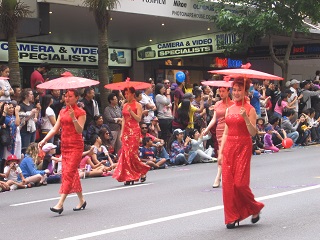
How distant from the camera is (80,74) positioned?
27125 millimetres

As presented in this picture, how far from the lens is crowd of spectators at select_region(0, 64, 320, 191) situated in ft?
49.1

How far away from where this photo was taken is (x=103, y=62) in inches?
793

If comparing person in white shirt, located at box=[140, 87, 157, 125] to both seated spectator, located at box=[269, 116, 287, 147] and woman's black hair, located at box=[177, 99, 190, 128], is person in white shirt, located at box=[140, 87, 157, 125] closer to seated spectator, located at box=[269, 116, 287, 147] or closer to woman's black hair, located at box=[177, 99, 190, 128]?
woman's black hair, located at box=[177, 99, 190, 128]

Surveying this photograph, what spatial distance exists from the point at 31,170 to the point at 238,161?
23.1ft

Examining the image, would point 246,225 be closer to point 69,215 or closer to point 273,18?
point 69,215

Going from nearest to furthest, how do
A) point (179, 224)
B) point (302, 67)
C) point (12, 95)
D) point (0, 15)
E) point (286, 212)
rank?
point (179, 224) → point (286, 212) → point (12, 95) → point (0, 15) → point (302, 67)

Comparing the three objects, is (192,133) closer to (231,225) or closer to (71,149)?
(71,149)

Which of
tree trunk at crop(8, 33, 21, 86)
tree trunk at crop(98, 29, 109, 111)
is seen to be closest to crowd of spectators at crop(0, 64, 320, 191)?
tree trunk at crop(8, 33, 21, 86)

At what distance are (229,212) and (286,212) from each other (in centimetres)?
152

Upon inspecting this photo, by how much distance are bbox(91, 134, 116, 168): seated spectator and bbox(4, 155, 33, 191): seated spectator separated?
2462mm

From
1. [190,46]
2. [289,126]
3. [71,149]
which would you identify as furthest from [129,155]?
[190,46]

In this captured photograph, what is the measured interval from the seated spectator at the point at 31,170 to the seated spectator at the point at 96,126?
2.53 meters

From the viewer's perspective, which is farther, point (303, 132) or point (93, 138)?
point (303, 132)

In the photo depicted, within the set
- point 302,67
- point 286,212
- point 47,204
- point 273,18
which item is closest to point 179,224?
point 286,212
